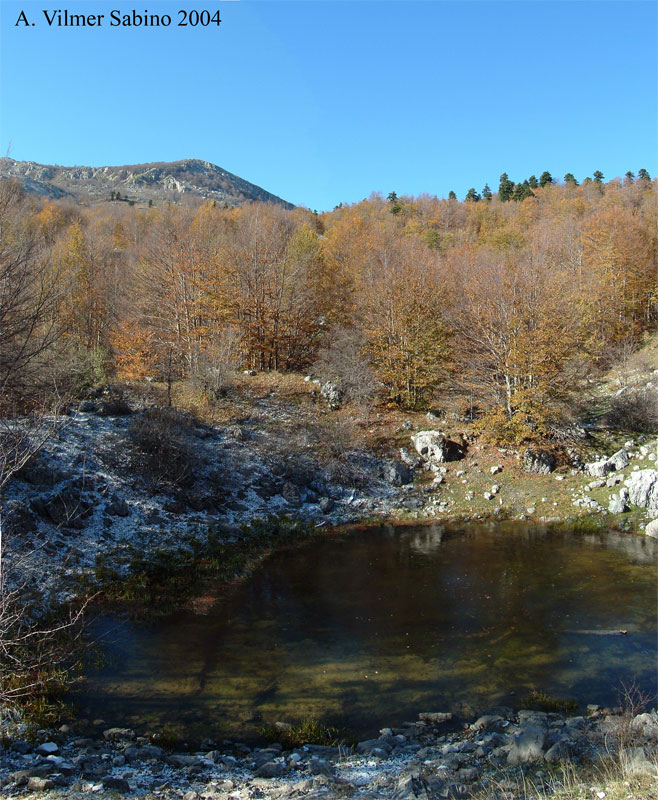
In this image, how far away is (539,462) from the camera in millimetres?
20656

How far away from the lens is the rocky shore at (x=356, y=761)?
6.22 metres

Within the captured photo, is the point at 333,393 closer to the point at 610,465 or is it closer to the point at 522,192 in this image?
the point at 610,465

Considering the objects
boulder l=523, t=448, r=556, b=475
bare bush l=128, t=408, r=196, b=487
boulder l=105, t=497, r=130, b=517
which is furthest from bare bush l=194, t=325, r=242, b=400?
boulder l=523, t=448, r=556, b=475

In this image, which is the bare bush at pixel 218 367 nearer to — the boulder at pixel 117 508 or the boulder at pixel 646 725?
the boulder at pixel 117 508

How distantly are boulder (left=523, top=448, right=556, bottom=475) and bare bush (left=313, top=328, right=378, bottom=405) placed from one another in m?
7.88

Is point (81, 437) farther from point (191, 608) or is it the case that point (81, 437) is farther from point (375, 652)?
point (375, 652)

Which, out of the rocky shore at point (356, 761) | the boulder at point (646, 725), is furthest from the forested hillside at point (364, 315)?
the boulder at point (646, 725)

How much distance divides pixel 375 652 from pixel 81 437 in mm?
12607

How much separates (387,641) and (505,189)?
90905 millimetres

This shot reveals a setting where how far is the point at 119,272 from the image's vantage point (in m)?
36.8

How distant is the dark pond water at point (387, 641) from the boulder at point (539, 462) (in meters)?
4.86

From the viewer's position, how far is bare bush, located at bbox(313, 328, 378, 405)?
25.8 metres

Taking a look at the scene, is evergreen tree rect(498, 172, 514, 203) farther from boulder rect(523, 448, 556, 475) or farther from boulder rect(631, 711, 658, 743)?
boulder rect(631, 711, 658, 743)

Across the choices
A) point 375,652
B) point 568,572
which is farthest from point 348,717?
point 568,572
